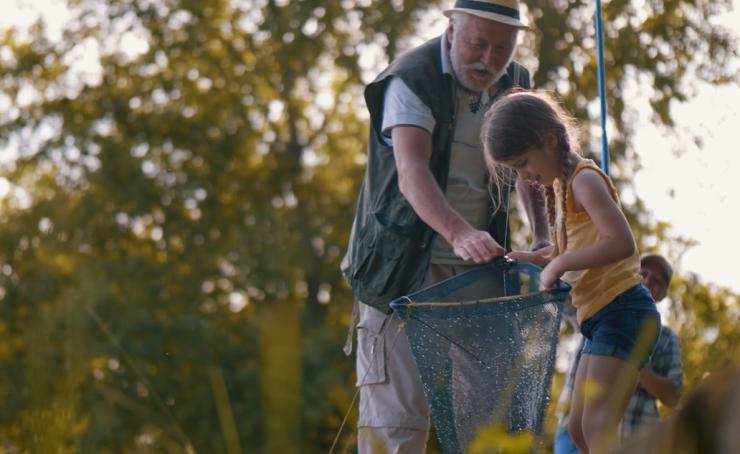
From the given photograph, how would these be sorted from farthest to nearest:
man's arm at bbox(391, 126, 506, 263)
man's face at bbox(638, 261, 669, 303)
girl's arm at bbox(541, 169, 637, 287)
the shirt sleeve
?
man's face at bbox(638, 261, 669, 303)
the shirt sleeve
man's arm at bbox(391, 126, 506, 263)
girl's arm at bbox(541, 169, 637, 287)

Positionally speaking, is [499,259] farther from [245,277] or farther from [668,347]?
[245,277]

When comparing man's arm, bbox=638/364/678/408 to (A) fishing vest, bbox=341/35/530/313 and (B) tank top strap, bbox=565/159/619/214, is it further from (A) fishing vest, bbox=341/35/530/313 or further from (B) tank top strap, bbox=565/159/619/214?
(B) tank top strap, bbox=565/159/619/214

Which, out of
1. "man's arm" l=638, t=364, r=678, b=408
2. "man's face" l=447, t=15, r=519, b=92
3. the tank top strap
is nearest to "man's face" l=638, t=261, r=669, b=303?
"man's arm" l=638, t=364, r=678, b=408

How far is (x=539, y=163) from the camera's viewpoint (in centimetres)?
316

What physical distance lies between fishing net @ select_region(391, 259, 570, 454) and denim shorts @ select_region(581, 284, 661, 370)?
129mm

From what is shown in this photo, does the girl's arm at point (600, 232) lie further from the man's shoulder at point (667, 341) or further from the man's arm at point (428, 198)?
the man's shoulder at point (667, 341)

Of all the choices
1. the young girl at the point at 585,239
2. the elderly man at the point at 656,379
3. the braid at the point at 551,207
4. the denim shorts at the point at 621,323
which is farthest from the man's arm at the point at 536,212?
the elderly man at the point at 656,379

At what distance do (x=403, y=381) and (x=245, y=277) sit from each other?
39.8 ft

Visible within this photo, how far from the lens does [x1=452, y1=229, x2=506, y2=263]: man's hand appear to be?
3094 millimetres

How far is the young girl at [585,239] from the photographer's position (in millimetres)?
3057

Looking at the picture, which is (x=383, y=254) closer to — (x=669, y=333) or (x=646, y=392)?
(x=646, y=392)

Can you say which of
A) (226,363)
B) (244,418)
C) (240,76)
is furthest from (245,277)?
(240,76)

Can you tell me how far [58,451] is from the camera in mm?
1314

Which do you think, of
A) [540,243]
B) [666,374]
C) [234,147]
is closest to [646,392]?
[666,374]
